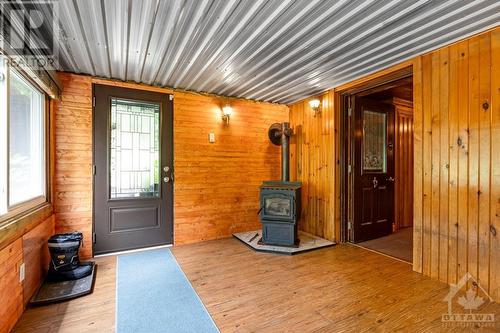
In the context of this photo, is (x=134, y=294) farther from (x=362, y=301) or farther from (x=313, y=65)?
(x=313, y=65)

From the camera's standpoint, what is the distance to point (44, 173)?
9.10ft

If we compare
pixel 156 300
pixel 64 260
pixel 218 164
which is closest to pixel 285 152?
pixel 218 164

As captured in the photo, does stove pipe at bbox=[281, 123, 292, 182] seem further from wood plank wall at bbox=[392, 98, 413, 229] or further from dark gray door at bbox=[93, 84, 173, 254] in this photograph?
wood plank wall at bbox=[392, 98, 413, 229]

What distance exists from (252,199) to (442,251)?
2712 millimetres

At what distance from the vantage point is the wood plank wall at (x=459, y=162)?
Result: 85.0 inches

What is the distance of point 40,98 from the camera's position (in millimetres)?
2680

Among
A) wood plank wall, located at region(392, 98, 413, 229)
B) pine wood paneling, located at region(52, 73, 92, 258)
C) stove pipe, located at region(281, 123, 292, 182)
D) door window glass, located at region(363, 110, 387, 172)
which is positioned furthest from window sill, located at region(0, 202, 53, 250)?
wood plank wall, located at region(392, 98, 413, 229)

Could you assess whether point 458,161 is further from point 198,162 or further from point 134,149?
point 134,149

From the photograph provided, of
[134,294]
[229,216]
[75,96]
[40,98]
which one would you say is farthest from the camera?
[229,216]

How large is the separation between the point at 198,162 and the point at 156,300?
7.02ft

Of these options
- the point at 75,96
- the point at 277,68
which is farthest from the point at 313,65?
the point at 75,96

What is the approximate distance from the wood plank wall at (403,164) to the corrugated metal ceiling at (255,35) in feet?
6.61

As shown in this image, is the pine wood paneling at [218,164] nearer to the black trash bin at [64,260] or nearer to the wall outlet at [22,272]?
the black trash bin at [64,260]

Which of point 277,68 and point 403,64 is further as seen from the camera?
point 277,68
